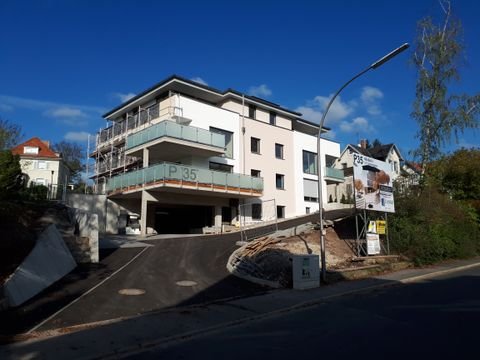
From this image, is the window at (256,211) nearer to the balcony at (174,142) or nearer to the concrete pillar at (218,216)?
the concrete pillar at (218,216)

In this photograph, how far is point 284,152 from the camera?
38.7 metres

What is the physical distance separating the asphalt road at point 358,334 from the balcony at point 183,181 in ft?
54.0

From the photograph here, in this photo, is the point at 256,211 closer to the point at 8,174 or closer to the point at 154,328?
the point at 8,174

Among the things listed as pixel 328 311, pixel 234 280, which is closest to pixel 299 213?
pixel 234 280

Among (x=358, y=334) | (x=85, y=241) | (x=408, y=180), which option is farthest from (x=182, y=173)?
(x=358, y=334)

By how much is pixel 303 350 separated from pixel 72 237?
442 inches

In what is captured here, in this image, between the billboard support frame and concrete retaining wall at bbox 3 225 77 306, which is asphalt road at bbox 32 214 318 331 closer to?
concrete retaining wall at bbox 3 225 77 306

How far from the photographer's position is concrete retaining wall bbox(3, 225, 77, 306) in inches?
376

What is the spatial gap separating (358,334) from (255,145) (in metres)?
29.1

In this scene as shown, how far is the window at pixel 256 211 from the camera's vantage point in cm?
3422

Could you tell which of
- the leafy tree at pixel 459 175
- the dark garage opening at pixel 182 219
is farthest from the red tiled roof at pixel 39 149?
the leafy tree at pixel 459 175

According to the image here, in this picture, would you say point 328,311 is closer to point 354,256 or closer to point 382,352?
point 382,352

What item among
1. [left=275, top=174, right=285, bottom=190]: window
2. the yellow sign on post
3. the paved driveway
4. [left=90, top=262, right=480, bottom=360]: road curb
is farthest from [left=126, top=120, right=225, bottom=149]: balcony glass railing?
[left=90, top=262, right=480, bottom=360]: road curb

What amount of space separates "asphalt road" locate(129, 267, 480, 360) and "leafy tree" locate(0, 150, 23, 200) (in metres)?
11.1
